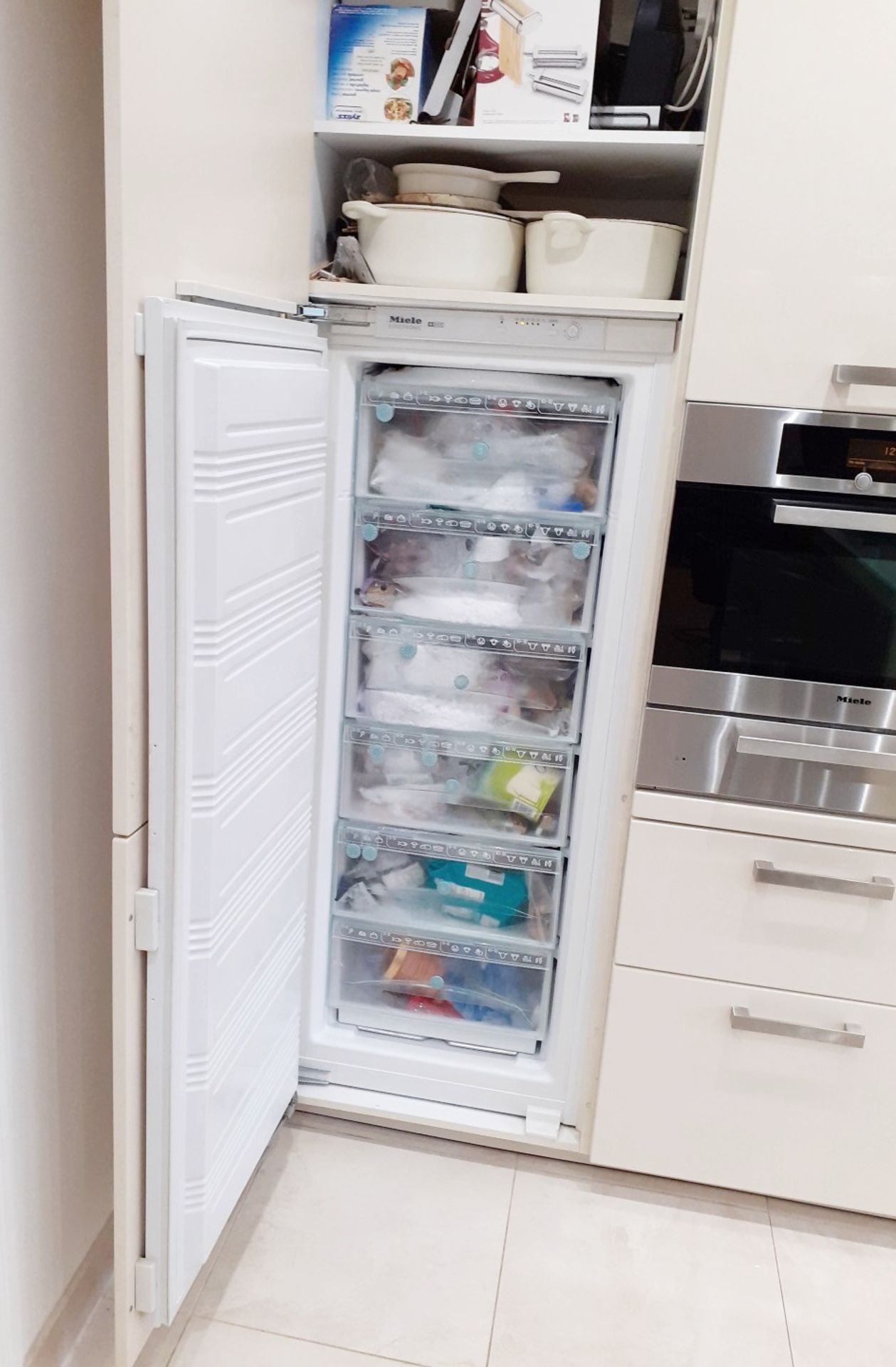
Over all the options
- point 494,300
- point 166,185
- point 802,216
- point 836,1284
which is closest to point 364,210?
point 494,300

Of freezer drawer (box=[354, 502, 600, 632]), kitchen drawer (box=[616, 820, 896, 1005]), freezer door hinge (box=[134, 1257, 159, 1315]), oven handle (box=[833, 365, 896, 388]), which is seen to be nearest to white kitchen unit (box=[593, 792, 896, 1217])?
kitchen drawer (box=[616, 820, 896, 1005])

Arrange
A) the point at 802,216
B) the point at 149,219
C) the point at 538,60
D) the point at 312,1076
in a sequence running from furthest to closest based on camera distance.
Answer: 1. the point at 312,1076
2. the point at 538,60
3. the point at 802,216
4. the point at 149,219

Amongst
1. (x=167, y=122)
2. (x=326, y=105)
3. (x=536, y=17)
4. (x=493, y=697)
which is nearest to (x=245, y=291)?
(x=167, y=122)

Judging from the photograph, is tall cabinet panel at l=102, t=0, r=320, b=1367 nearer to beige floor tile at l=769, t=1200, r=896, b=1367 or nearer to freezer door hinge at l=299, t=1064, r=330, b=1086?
freezer door hinge at l=299, t=1064, r=330, b=1086

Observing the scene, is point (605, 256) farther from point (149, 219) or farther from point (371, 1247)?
point (371, 1247)

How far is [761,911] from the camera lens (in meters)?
1.50

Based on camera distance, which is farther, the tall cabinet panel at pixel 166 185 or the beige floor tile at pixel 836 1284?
the beige floor tile at pixel 836 1284

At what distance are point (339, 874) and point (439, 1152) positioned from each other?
517 millimetres

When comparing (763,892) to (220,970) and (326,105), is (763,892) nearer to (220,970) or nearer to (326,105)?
(220,970)

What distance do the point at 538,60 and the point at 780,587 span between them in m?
0.82

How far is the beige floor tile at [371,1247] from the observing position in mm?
1374

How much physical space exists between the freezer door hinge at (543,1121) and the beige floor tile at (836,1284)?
38cm

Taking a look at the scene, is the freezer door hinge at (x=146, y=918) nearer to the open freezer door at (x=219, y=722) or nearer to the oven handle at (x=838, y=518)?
the open freezer door at (x=219, y=722)

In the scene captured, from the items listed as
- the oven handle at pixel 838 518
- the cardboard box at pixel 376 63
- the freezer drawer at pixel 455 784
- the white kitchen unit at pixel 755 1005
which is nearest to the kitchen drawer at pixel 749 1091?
the white kitchen unit at pixel 755 1005
